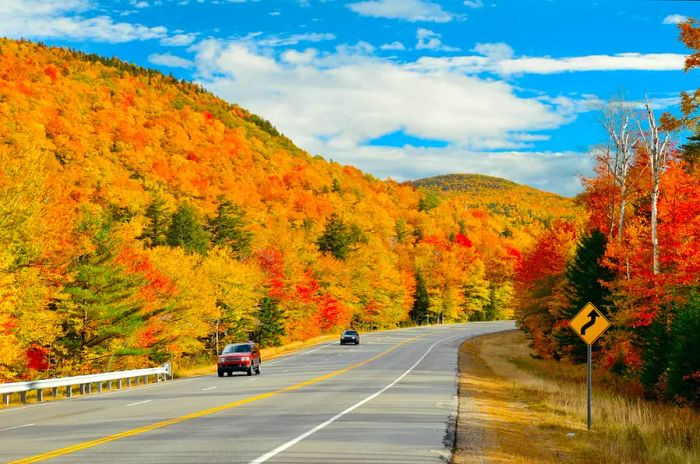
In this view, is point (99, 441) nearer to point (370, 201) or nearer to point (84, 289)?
point (84, 289)

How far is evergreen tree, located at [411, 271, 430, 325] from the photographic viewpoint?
132 m

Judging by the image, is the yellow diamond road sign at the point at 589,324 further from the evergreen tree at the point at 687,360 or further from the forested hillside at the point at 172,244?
the forested hillside at the point at 172,244

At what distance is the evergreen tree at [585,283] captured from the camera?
43844mm

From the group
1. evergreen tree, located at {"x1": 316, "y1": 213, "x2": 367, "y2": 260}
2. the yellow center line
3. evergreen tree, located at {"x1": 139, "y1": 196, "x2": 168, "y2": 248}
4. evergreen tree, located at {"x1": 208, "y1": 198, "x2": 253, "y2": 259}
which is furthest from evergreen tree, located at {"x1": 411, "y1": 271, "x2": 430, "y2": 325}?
the yellow center line

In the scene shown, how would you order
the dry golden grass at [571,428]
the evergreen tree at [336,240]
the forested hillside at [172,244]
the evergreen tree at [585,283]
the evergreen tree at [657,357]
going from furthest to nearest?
the evergreen tree at [336,240] < the evergreen tree at [585,283] < the forested hillside at [172,244] < the evergreen tree at [657,357] < the dry golden grass at [571,428]

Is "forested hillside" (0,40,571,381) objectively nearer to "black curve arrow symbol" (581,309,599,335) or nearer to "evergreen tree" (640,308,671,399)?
"black curve arrow symbol" (581,309,599,335)

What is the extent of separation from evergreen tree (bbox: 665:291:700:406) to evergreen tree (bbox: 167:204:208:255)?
59.8 m

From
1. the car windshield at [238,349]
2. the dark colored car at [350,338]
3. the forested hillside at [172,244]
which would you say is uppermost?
the forested hillside at [172,244]

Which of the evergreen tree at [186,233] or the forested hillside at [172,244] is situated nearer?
the forested hillside at [172,244]

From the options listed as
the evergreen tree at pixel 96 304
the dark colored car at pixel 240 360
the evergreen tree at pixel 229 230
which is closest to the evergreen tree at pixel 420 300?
the evergreen tree at pixel 229 230

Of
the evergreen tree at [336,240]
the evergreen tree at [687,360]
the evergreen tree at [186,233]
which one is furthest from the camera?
the evergreen tree at [336,240]

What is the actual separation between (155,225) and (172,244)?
4064 millimetres

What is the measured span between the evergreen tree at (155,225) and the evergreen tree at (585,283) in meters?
48.4

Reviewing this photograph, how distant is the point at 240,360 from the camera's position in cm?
3931
